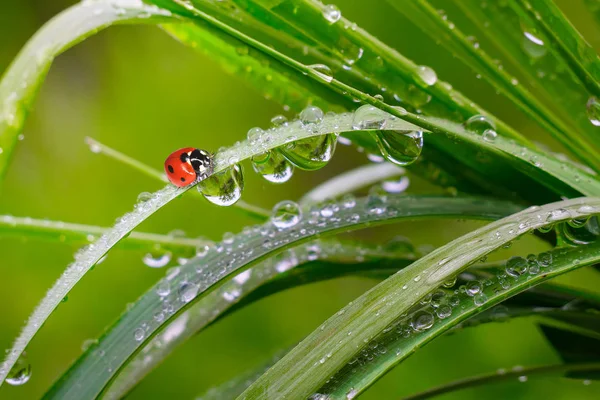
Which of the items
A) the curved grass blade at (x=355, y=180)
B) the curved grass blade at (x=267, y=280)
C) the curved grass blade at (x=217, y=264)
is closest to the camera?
the curved grass blade at (x=217, y=264)

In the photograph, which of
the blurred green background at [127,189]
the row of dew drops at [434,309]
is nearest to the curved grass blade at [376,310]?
the row of dew drops at [434,309]

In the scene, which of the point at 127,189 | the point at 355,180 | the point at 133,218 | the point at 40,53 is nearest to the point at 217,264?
the point at 133,218

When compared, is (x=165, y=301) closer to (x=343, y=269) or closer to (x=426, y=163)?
(x=343, y=269)

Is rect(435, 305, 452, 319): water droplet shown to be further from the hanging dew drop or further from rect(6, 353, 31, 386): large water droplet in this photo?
rect(6, 353, 31, 386): large water droplet

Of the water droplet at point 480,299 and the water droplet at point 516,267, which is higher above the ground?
the water droplet at point 516,267

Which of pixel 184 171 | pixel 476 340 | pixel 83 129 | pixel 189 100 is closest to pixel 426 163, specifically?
pixel 184 171

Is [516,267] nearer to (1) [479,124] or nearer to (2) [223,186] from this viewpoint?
(1) [479,124]

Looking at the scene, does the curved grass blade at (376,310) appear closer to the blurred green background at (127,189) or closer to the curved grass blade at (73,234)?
the curved grass blade at (73,234)
